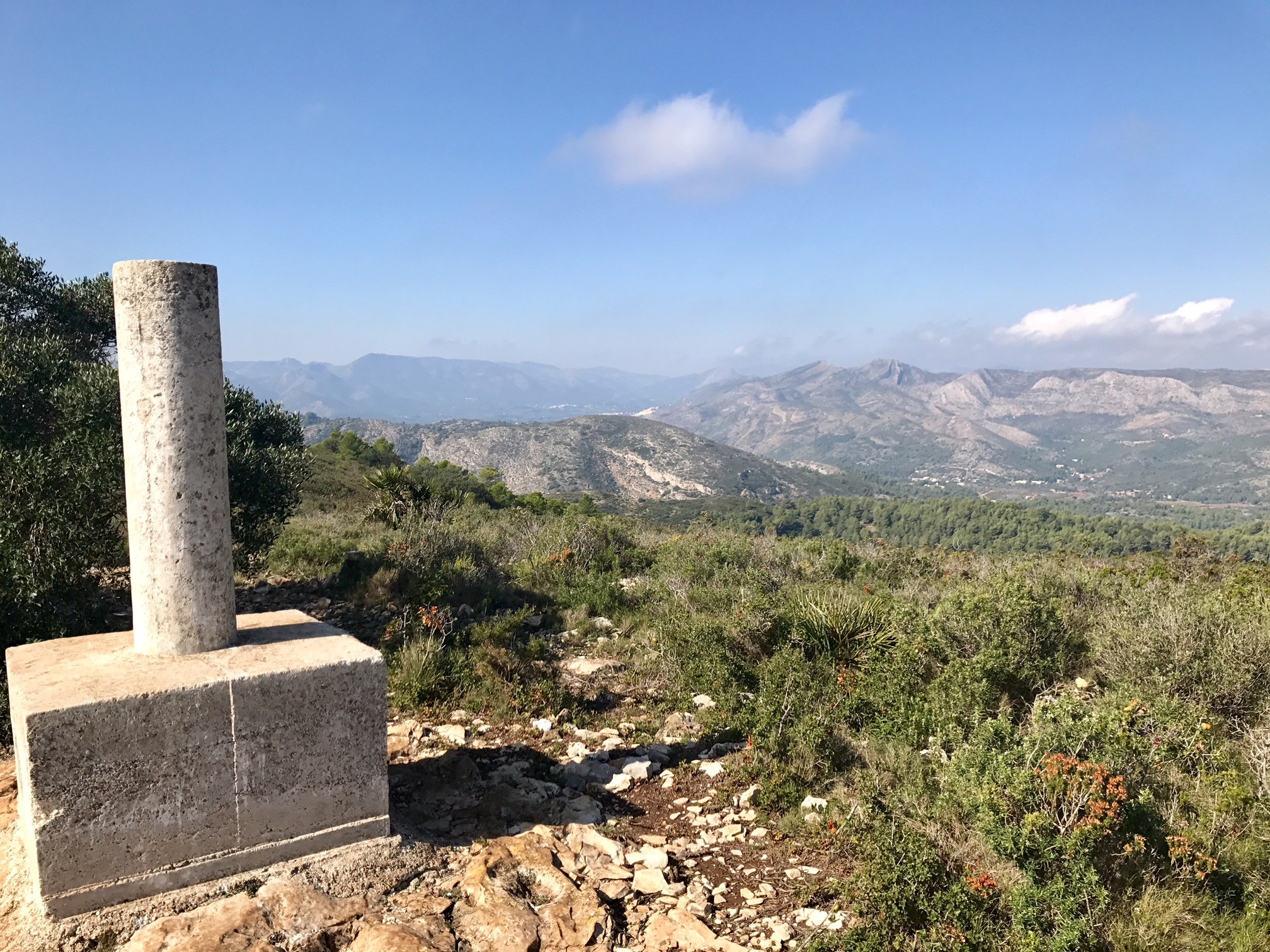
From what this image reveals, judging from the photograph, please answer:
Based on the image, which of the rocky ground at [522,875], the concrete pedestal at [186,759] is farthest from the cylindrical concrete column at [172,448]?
the rocky ground at [522,875]

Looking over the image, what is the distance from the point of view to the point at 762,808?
19.0 ft

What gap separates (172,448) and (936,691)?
21.0 feet

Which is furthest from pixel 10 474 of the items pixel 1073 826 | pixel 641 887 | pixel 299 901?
pixel 1073 826

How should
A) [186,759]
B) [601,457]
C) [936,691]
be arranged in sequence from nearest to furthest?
[186,759]
[936,691]
[601,457]

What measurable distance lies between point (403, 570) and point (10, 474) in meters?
4.87

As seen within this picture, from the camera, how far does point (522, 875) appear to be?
186 inches

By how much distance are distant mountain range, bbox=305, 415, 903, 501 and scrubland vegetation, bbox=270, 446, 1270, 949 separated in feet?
244

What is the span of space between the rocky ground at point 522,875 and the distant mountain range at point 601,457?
7980cm

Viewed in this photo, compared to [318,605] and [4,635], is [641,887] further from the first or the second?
[318,605]

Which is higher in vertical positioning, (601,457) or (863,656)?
(863,656)

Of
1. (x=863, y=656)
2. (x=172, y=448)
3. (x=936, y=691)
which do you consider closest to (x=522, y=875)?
(x=172, y=448)

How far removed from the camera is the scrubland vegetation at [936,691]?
4.04 metres

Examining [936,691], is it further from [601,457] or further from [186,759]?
[601,457]

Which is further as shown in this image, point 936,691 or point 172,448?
point 936,691
